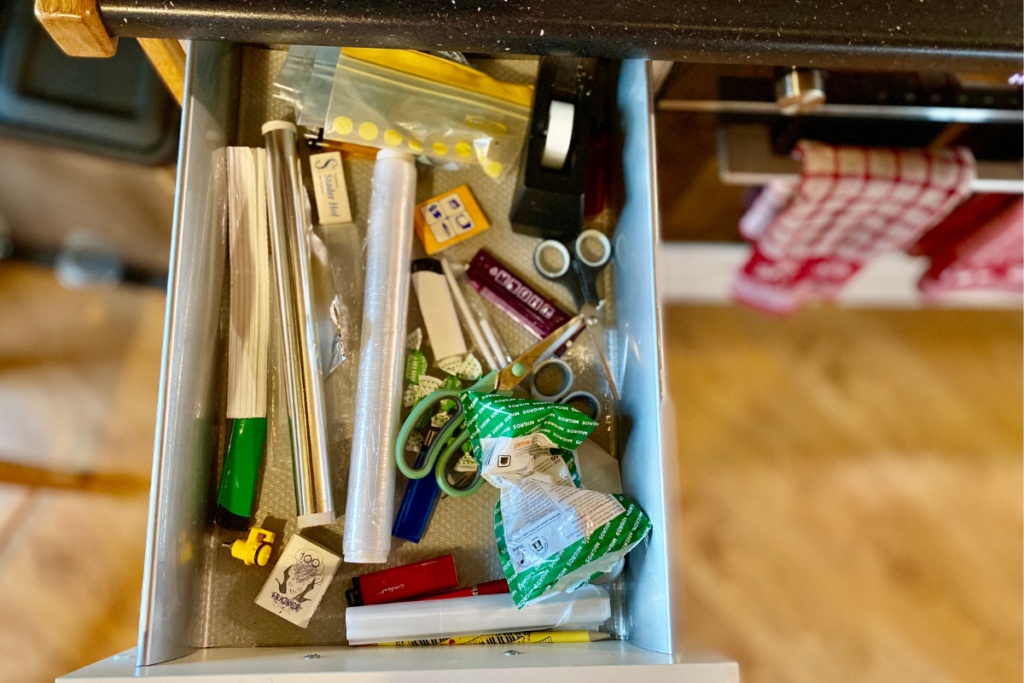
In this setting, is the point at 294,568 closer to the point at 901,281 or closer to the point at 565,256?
the point at 565,256

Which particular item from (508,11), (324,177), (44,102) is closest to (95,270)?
(44,102)

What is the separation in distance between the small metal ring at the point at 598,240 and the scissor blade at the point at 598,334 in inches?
1.9

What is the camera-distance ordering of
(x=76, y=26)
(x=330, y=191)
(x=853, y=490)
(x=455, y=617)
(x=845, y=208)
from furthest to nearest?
(x=853, y=490), (x=845, y=208), (x=330, y=191), (x=455, y=617), (x=76, y=26)

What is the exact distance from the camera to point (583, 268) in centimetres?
75

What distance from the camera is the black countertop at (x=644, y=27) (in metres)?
0.56

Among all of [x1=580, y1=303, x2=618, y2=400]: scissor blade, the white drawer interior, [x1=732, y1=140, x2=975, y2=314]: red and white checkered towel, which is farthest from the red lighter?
[x1=732, y1=140, x2=975, y2=314]: red and white checkered towel

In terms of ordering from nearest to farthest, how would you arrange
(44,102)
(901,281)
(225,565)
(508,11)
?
1. (508,11)
2. (225,565)
3. (44,102)
4. (901,281)

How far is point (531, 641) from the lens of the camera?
2.10 feet

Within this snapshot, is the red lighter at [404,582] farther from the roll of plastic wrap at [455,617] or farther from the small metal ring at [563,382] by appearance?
the small metal ring at [563,382]

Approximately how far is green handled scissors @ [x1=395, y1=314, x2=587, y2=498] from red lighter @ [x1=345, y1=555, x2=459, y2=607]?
0.08m

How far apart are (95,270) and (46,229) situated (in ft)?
0.45

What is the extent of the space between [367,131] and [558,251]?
0.25 m

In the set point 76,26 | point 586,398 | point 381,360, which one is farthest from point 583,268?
point 76,26

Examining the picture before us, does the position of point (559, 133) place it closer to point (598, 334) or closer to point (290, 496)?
point (598, 334)
